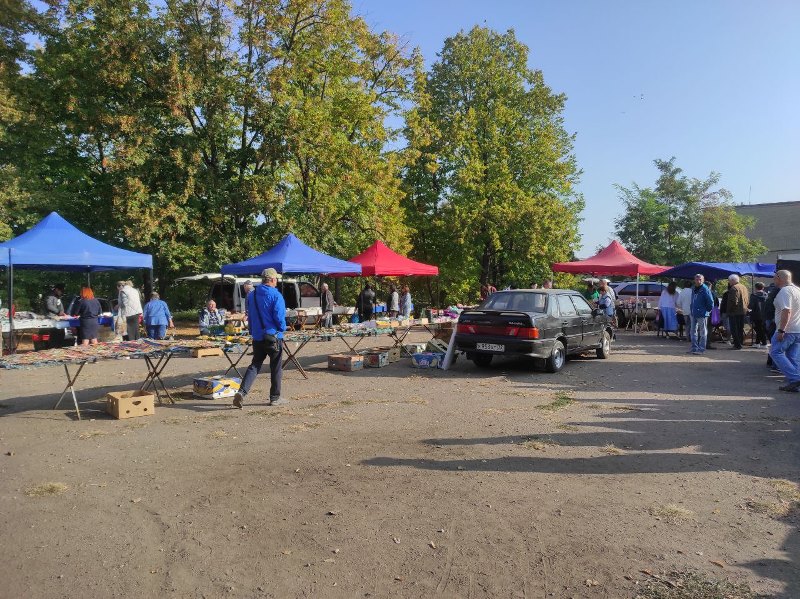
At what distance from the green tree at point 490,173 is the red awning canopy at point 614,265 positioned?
27.6 feet

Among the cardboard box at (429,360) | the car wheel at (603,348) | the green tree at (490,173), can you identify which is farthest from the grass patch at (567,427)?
the green tree at (490,173)

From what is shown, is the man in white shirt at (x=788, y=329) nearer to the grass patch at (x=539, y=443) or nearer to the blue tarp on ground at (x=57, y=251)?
the grass patch at (x=539, y=443)

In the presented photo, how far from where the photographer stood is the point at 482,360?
11508 mm

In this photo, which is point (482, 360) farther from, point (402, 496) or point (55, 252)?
point (55, 252)

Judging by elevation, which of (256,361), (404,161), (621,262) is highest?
(404,161)

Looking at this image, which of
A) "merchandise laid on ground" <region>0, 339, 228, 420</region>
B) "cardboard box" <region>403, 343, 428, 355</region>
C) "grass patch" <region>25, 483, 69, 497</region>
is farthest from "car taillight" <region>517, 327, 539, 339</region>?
"grass patch" <region>25, 483, 69, 497</region>

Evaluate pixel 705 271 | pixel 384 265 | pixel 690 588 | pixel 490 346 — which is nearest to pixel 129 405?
pixel 490 346

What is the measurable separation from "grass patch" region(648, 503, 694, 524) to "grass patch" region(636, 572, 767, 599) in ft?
2.75

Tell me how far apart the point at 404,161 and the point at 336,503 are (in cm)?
2273

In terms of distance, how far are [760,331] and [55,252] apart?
17.7 m

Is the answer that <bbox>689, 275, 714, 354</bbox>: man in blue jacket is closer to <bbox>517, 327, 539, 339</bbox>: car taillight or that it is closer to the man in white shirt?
the man in white shirt

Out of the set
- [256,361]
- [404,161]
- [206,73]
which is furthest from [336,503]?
[404,161]

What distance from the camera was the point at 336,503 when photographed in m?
4.38

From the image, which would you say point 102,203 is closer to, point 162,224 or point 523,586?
point 162,224
